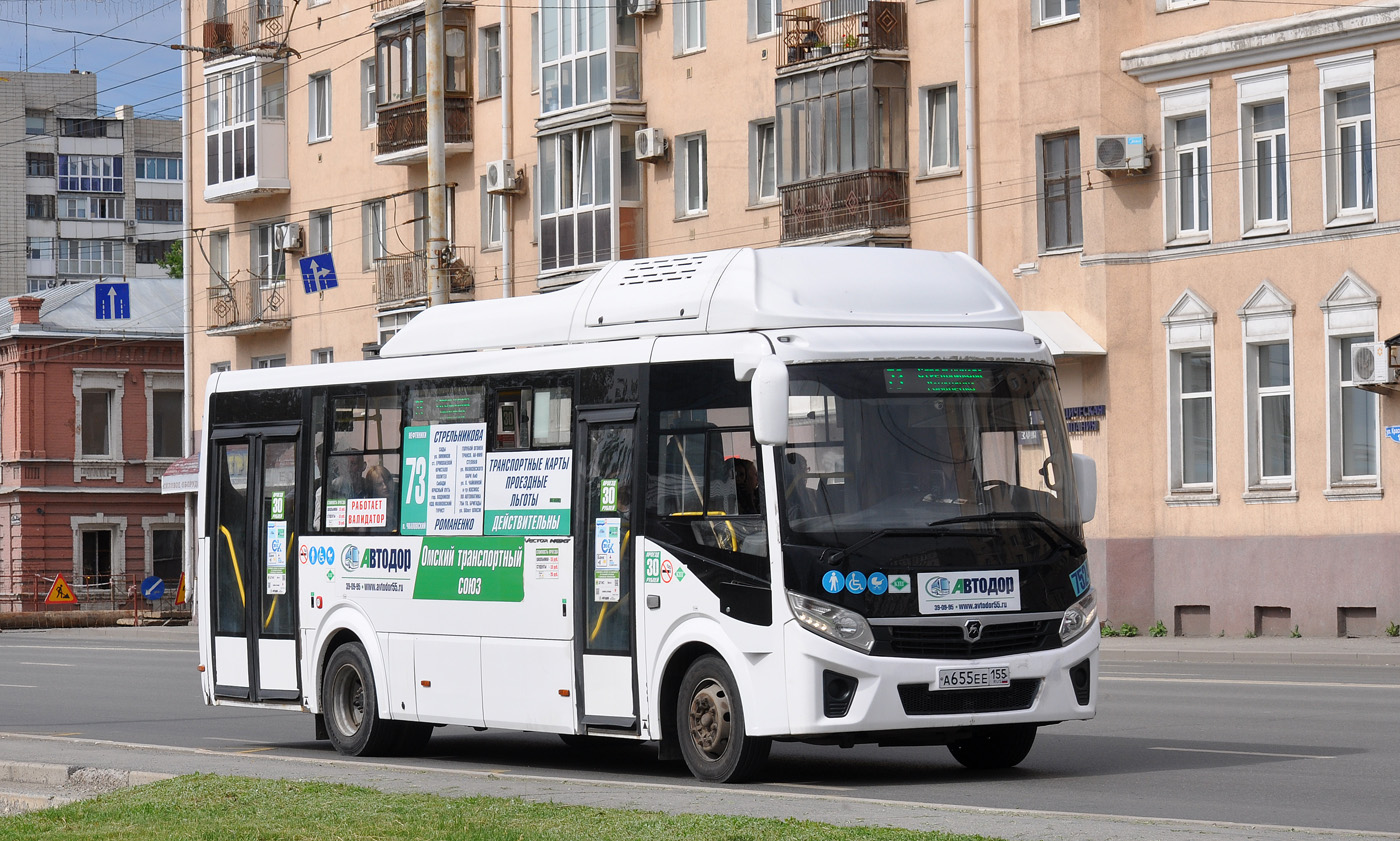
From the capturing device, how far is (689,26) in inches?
1647

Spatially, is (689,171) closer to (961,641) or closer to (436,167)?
(436,167)

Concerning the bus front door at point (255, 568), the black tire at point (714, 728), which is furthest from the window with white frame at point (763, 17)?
the black tire at point (714, 728)

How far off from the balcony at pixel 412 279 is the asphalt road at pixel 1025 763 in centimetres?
2394

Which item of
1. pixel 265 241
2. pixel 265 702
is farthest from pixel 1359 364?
pixel 265 241

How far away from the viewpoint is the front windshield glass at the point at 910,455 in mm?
13281

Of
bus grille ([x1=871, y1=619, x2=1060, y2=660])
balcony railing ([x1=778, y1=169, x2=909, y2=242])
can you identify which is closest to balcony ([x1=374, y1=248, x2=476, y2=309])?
balcony railing ([x1=778, y1=169, x2=909, y2=242])

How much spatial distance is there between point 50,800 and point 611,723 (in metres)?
3.49

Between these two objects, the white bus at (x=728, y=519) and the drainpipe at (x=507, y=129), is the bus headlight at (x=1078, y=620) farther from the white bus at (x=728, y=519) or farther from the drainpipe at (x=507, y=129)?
the drainpipe at (x=507, y=129)

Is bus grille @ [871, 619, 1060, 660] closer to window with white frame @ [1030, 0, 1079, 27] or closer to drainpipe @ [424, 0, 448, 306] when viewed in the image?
drainpipe @ [424, 0, 448, 306]

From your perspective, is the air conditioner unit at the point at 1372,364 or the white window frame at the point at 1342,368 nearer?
the air conditioner unit at the point at 1372,364

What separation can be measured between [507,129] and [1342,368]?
67.2 ft

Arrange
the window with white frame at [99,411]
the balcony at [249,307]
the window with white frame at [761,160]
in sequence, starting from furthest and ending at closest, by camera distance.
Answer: the window with white frame at [99,411], the balcony at [249,307], the window with white frame at [761,160]

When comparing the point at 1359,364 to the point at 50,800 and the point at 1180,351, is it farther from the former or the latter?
the point at 50,800

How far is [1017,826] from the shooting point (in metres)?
10.4
